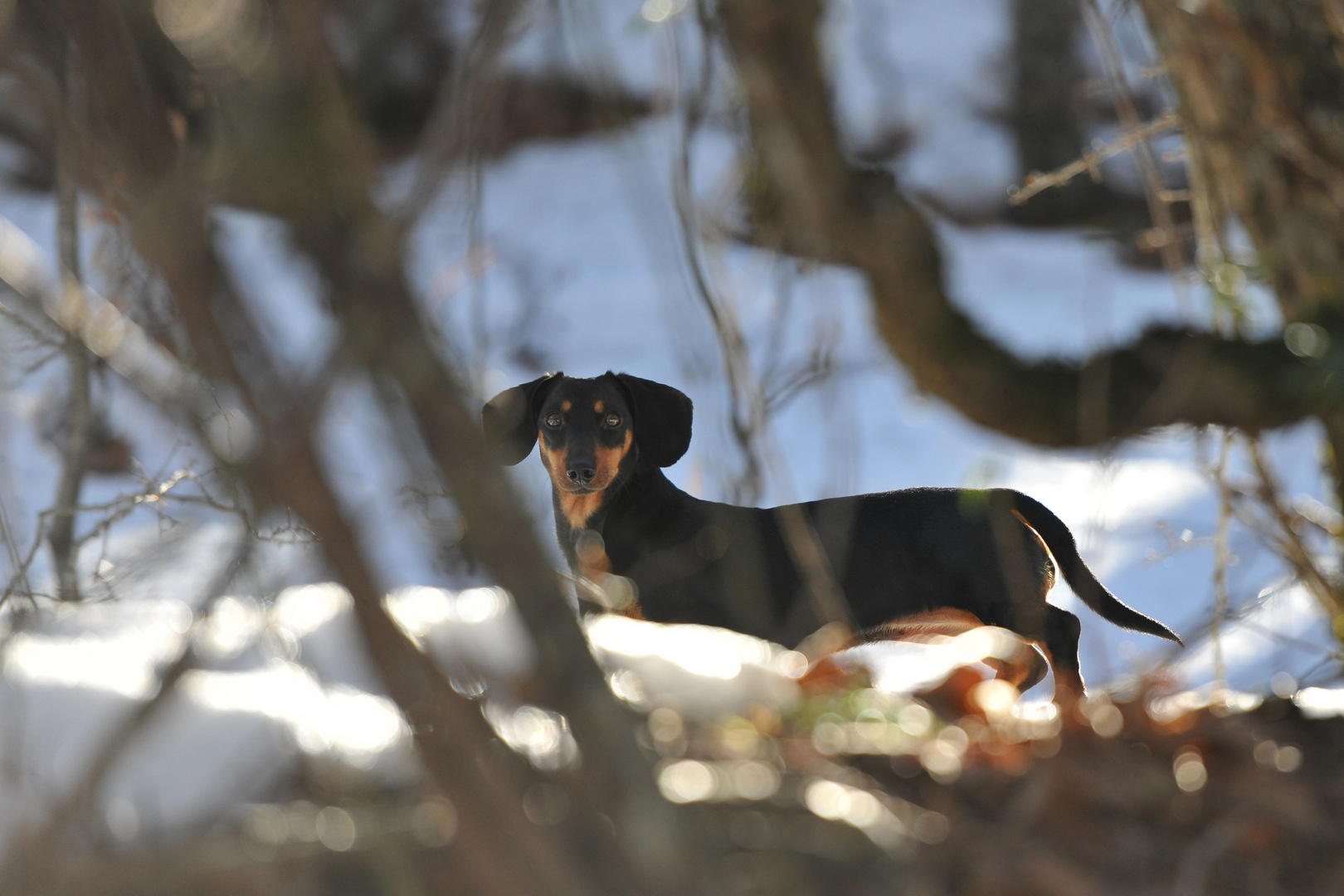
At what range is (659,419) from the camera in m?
2.49

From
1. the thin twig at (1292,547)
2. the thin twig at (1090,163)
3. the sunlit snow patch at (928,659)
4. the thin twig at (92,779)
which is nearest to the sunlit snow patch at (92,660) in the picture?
the thin twig at (92,779)

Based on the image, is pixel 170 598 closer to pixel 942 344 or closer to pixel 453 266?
pixel 453 266

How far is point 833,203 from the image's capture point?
234cm

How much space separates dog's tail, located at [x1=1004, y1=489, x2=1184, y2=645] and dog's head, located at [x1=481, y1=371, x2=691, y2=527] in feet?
2.64

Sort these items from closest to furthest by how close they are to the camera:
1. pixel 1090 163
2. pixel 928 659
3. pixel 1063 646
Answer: pixel 1063 646 → pixel 1090 163 → pixel 928 659

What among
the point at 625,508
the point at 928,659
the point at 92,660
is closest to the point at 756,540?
the point at 625,508

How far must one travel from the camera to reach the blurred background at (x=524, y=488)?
811 mm

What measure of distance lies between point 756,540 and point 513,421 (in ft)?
1.98

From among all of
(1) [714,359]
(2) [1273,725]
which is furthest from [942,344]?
(1) [714,359]

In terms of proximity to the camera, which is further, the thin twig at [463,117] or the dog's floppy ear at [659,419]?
the dog's floppy ear at [659,419]

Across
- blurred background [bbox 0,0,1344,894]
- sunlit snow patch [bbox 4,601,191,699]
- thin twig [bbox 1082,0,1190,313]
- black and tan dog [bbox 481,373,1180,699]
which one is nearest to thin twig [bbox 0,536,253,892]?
blurred background [bbox 0,0,1344,894]

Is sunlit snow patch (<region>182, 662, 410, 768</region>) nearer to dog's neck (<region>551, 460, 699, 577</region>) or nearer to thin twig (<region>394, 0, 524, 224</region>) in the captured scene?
thin twig (<region>394, 0, 524, 224</region>)

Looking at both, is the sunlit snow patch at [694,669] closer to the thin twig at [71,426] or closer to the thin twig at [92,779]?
the thin twig at [92,779]

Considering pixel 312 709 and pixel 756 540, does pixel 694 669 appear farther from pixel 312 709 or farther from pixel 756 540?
pixel 756 540
